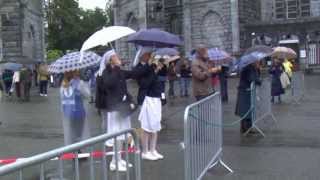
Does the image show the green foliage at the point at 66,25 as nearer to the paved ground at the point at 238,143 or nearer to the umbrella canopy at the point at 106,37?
the paved ground at the point at 238,143

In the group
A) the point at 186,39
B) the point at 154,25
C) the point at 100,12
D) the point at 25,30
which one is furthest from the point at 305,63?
the point at 100,12

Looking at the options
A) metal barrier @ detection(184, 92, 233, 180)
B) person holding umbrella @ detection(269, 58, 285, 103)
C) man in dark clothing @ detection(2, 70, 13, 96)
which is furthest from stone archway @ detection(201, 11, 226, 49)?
metal barrier @ detection(184, 92, 233, 180)

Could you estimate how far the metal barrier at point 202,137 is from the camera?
7.76 m

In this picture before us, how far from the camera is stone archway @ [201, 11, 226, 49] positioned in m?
54.5

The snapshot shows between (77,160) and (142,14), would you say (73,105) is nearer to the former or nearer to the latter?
(77,160)

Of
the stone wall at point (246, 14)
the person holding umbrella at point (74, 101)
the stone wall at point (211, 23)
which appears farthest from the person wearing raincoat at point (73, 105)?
the stone wall at point (246, 14)

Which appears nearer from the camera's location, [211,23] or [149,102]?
[149,102]

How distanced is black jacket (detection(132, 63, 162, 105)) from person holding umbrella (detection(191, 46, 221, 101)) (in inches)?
68.7

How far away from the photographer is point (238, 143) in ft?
43.6

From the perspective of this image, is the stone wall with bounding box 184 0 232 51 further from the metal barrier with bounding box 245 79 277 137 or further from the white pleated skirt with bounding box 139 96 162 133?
the white pleated skirt with bounding box 139 96 162 133

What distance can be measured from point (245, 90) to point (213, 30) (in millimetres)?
41413

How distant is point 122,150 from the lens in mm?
5871

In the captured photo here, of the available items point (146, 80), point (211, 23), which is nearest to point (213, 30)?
point (211, 23)

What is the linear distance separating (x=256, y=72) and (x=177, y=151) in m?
3.23
